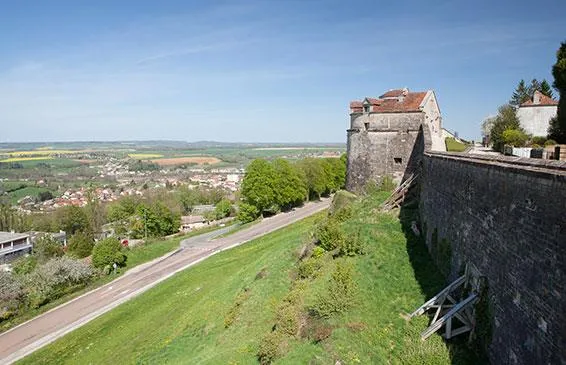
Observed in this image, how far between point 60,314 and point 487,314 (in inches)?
1395

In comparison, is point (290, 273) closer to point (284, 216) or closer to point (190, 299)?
point (190, 299)

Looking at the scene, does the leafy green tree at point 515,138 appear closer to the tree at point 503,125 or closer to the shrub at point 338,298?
the tree at point 503,125

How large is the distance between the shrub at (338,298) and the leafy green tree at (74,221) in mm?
81644

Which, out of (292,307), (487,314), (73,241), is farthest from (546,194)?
(73,241)

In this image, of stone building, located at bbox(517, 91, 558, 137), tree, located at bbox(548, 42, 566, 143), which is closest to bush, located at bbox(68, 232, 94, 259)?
stone building, located at bbox(517, 91, 558, 137)

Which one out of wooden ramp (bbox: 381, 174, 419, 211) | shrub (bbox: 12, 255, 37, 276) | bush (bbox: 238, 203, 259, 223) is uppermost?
wooden ramp (bbox: 381, 174, 419, 211)

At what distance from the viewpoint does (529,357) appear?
8180 mm

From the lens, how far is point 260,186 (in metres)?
61.8

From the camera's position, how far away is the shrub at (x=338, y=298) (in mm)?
14633

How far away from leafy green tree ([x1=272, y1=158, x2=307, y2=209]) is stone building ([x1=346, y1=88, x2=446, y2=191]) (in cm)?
3223

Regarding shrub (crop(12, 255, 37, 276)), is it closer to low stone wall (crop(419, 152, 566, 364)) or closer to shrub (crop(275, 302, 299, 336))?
shrub (crop(275, 302, 299, 336))

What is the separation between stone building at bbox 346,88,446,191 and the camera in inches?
1101

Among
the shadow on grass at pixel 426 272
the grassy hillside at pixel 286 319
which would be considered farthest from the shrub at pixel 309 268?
the shadow on grass at pixel 426 272

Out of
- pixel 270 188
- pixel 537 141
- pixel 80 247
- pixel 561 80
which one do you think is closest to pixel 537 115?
pixel 537 141
